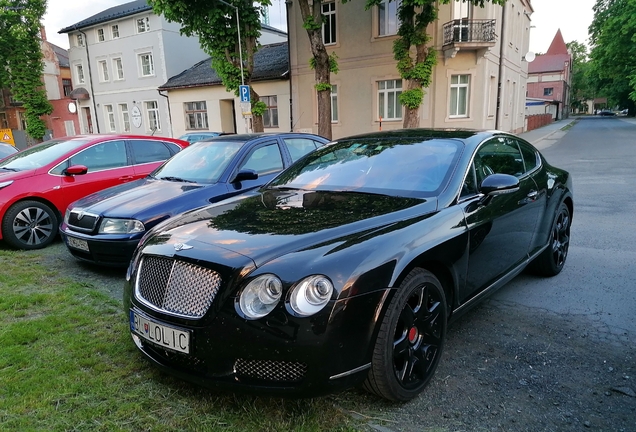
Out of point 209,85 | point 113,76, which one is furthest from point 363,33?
point 113,76

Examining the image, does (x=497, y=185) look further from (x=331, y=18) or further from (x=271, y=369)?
(x=331, y=18)

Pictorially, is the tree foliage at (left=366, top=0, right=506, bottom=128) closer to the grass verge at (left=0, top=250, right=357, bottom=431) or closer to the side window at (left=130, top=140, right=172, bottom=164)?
the side window at (left=130, top=140, right=172, bottom=164)

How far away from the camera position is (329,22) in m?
22.3

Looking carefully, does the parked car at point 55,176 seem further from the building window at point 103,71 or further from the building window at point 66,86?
the building window at point 66,86

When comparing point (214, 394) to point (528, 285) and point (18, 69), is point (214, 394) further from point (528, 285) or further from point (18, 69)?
point (18, 69)

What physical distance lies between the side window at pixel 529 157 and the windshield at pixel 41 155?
6.08 metres

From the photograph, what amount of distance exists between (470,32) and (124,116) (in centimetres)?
2613

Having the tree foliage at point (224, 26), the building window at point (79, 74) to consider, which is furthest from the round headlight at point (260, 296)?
the building window at point (79, 74)

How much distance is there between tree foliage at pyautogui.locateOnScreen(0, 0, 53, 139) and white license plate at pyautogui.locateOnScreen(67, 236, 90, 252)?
32.4 m

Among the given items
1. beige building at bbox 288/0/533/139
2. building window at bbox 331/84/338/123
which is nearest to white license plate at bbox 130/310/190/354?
beige building at bbox 288/0/533/139

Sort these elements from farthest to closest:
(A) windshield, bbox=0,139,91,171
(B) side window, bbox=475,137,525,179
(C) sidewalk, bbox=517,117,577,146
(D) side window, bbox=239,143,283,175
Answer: (C) sidewalk, bbox=517,117,577,146 < (A) windshield, bbox=0,139,91,171 < (D) side window, bbox=239,143,283,175 < (B) side window, bbox=475,137,525,179

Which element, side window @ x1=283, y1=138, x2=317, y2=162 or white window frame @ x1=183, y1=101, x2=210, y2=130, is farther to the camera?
white window frame @ x1=183, y1=101, x2=210, y2=130

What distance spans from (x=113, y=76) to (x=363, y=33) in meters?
21.5

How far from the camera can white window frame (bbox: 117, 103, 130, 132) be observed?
33062 mm
